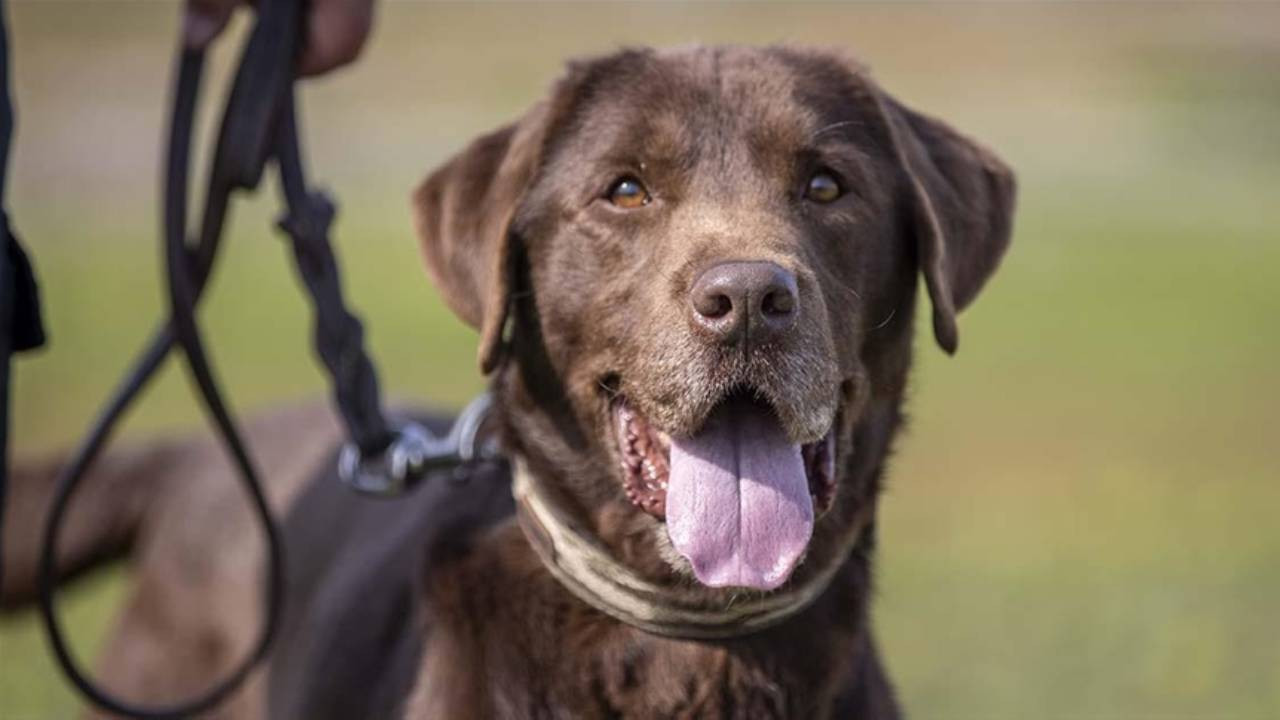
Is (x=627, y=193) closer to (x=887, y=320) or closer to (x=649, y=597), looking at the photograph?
(x=887, y=320)

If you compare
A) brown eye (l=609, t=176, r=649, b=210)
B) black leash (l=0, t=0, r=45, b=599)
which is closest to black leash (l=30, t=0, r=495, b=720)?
brown eye (l=609, t=176, r=649, b=210)

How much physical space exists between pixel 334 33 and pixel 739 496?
1.49 metres

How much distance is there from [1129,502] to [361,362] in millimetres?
6665

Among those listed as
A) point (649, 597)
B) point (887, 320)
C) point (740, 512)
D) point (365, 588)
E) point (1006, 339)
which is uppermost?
point (887, 320)

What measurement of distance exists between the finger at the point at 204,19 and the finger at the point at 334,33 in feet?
0.61

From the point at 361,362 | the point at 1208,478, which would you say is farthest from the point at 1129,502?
the point at 361,362

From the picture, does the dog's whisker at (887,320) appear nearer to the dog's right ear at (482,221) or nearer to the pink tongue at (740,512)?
the pink tongue at (740,512)

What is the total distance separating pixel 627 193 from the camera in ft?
12.0

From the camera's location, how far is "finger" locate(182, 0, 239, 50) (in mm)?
4059

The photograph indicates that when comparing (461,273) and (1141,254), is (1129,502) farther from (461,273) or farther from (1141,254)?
(1141,254)

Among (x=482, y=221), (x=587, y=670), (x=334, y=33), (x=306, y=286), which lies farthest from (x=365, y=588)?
(x=334, y=33)

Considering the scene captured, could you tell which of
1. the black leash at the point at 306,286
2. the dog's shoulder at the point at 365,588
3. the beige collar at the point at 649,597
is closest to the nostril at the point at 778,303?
the beige collar at the point at 649,597

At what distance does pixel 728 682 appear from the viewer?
3527 mm

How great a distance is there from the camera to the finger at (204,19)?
406cm
